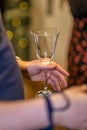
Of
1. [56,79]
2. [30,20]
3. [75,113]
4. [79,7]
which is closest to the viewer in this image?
[75,113]

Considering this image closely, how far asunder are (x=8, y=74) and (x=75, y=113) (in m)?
0.35

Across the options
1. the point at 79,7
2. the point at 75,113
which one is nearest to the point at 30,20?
the point at 79,7

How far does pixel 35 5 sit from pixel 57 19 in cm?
22

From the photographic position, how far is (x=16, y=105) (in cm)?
60

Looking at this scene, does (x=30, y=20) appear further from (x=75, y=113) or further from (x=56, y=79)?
(x=75, y=113)

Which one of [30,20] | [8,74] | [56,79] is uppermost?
[8,74]

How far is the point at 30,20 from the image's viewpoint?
261 centimetres

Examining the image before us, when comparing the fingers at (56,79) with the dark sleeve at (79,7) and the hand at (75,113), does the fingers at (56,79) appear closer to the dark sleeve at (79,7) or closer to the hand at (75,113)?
the hand at (75,113)

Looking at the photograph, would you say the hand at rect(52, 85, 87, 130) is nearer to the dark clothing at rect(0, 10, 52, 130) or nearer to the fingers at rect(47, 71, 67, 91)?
the dark clothing at rect(0, 10, 52, 130)

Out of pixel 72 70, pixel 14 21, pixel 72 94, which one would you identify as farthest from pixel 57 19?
pixel 72 94

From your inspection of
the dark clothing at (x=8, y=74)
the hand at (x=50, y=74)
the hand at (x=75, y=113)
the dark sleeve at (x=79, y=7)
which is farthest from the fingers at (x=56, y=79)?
the dark sleeve at (x=79, y=7)

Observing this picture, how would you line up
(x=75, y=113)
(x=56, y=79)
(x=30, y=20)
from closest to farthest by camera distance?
1. (x=75, y=113)
2. (x=56, y=79)
3. (x=30, y=20)

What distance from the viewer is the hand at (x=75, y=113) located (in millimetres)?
592

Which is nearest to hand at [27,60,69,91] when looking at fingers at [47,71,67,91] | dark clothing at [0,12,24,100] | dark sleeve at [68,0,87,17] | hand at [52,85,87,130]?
fingers at [47,71,67,91]
